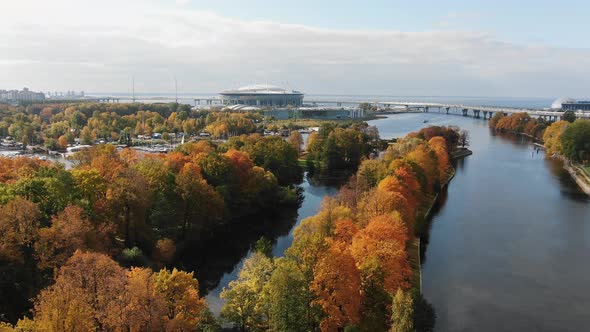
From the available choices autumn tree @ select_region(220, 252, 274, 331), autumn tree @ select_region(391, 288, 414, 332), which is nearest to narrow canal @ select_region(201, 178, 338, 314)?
autumn tree @ select_region(220, 252, 274, 331)

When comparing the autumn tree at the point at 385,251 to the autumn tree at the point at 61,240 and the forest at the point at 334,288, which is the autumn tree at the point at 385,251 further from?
the autumn tree at the point at 61,240

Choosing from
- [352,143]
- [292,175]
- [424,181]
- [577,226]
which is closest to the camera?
[577,226]

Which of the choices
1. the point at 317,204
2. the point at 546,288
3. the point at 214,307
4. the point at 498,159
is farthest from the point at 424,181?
the point at 498,159

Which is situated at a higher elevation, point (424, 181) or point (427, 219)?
point (424, 181)

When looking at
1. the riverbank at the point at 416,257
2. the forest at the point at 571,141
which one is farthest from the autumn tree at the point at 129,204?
the forest at the point at 571,141

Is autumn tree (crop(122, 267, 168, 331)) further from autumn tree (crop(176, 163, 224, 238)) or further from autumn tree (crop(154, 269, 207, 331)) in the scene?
autumn tree (crop(176, 163, 224, 238))

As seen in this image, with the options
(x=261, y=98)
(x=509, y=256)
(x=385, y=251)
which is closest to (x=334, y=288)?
(x=385, y=251)

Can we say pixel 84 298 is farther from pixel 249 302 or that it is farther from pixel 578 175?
pixel 578 175

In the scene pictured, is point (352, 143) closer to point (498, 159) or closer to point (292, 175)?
point (292, 175)
